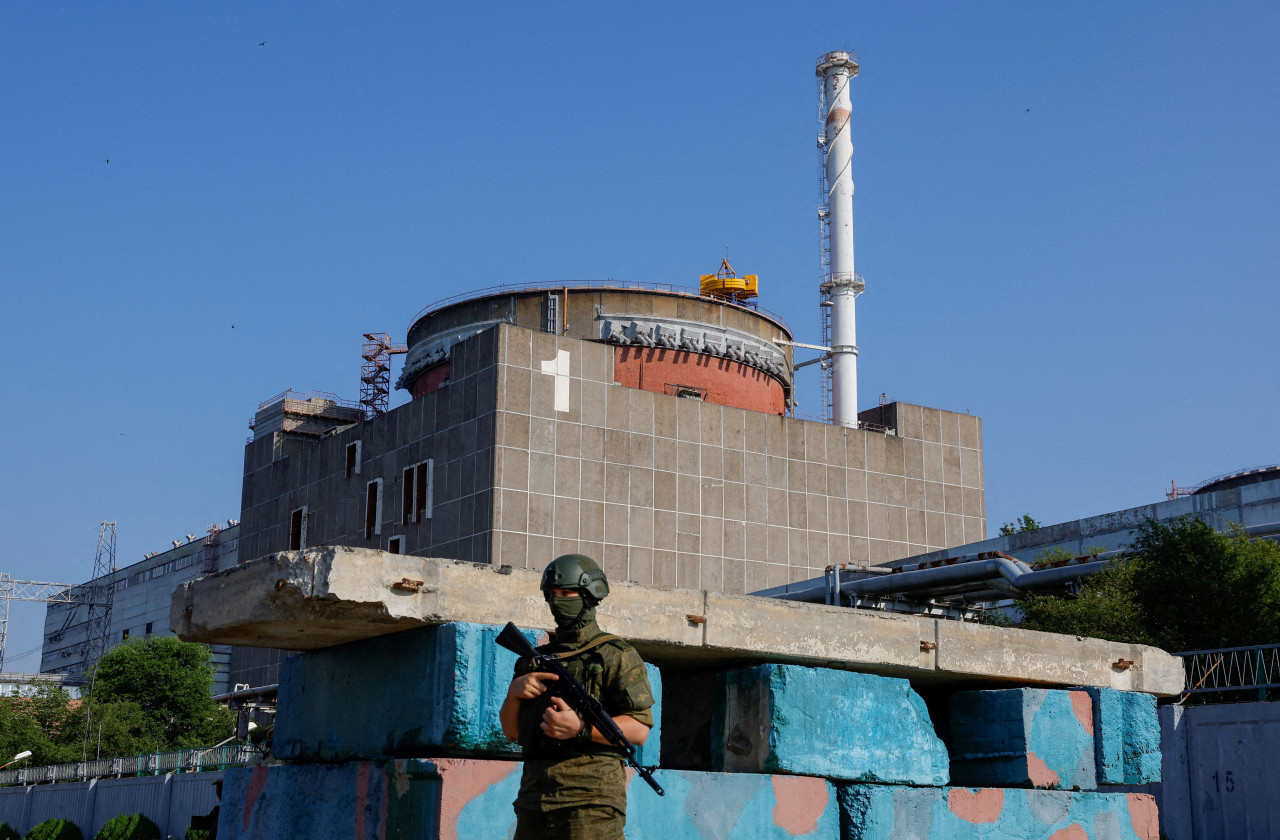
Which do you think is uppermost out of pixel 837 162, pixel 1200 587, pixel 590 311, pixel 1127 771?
pixel 837 162

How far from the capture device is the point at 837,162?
5125 cm

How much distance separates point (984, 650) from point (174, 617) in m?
4.30

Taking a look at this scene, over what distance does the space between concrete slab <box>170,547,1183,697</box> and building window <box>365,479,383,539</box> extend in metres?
41.3

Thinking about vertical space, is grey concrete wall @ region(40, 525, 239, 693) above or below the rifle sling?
above

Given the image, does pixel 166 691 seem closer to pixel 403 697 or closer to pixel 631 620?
pixel 403 697

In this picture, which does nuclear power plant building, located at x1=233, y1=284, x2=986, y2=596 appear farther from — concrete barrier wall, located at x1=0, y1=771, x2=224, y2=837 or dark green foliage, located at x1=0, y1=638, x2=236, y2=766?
concrete barrier wall, located at x1=0, y1=771, x2=224, y2=837

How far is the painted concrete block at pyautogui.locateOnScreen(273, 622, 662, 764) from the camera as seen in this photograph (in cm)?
546

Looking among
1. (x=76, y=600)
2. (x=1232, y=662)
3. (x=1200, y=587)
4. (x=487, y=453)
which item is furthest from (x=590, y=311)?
(x=76, y=600)

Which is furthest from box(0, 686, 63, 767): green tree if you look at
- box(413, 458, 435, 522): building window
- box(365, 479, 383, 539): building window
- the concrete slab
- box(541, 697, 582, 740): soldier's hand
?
box(541, 697, 582, 740): soldier's hand

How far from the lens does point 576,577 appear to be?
15.5 feet

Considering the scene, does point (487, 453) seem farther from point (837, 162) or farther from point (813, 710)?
point (813, 710)

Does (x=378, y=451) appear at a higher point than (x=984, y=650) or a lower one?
higher

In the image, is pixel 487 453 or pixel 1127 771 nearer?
pixel 1127 771

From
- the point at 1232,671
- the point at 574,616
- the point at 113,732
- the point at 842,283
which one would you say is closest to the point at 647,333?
the point at 842,283
